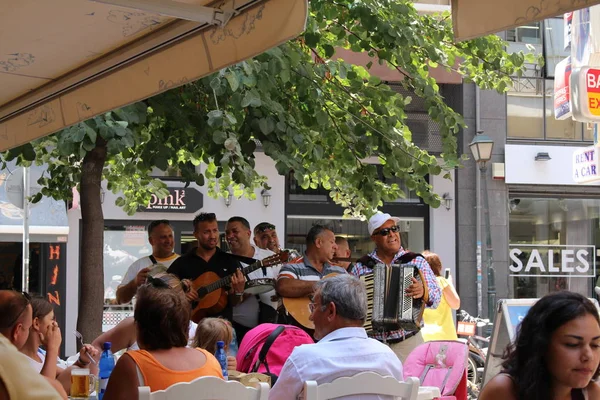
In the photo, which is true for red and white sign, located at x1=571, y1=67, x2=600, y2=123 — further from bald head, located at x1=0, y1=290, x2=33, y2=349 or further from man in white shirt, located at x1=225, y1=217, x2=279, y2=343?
bald head, located at x1=0, y1=290, x2=33, y2=349

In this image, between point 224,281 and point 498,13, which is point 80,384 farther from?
point 224,281

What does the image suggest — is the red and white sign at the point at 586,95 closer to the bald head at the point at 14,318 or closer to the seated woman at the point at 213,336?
the seated woman at the point at 213,336

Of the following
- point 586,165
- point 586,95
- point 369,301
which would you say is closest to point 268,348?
point 369,301

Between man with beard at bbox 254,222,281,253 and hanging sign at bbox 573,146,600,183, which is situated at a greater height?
hanging sign at bbox 573,146,600,183

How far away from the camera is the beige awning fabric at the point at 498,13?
3.04m

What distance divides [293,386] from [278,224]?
17545mm

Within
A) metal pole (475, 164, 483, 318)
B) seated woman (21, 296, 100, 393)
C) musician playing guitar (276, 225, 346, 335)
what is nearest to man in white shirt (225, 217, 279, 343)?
musician playing guitar (276, 225, 346, 335)

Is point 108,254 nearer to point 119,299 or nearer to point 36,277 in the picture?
point 36,277

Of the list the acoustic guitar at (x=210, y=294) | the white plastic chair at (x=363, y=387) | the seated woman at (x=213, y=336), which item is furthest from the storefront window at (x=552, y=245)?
the white plastic chair at (x=363, y=387)

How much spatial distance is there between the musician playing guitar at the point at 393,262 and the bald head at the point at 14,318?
4.14m

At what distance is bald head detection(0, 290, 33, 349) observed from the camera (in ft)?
14.3

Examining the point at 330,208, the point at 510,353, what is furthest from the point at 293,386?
the point at 330,208

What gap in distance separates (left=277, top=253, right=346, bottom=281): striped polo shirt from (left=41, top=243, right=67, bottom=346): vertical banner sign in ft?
42.3

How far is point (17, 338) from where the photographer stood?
173 inches
